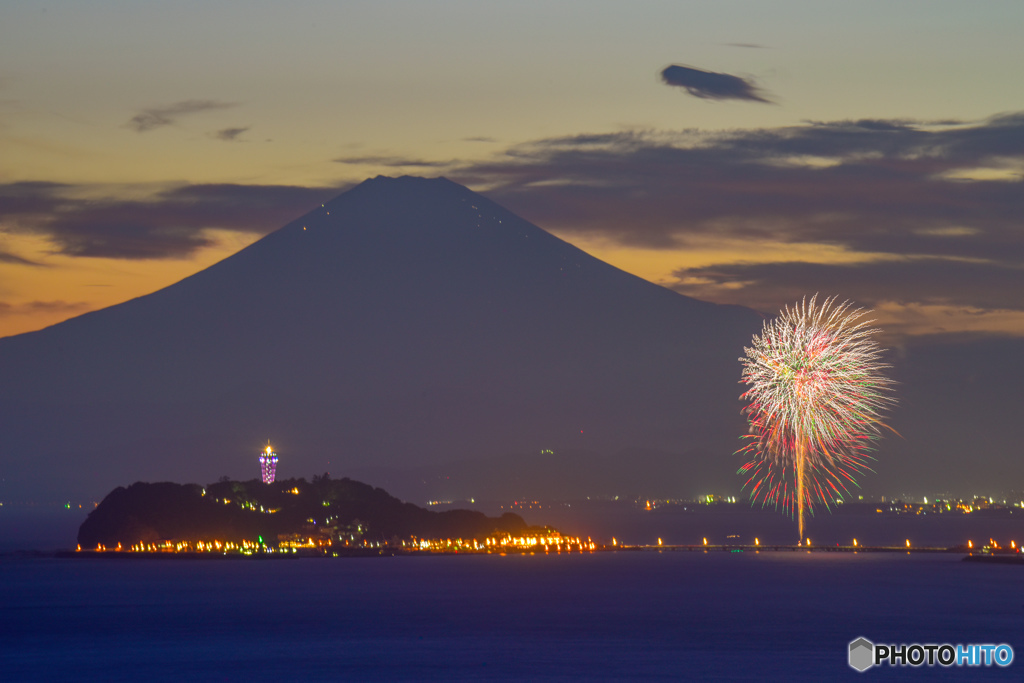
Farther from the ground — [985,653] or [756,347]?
[756,347]

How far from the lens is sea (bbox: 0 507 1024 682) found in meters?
76.3

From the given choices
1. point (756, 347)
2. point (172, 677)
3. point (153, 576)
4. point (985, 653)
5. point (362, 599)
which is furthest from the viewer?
point (153, 576)

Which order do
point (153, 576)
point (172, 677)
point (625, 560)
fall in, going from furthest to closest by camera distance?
1. point (625, 560)
2. point (153, 576)
3. point (172, 677)

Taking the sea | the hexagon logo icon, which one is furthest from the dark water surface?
the hexagon logo icon

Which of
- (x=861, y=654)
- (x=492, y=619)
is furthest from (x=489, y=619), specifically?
(x=861, y=654)

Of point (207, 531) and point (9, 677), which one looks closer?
point (9, 677)

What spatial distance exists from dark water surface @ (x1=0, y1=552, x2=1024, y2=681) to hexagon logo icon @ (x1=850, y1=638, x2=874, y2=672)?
3.40ft

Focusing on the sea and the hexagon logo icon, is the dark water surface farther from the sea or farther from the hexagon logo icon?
the hexagon logo icon

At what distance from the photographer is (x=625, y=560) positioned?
627ft

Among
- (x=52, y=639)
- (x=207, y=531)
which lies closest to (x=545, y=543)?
(x=207, y=531)

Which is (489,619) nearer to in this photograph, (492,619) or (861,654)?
(492,619)

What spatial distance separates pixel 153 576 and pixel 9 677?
81.1 meters

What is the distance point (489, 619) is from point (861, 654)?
32.1 meters

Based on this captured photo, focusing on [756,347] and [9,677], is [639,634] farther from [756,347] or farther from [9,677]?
[9,677]
